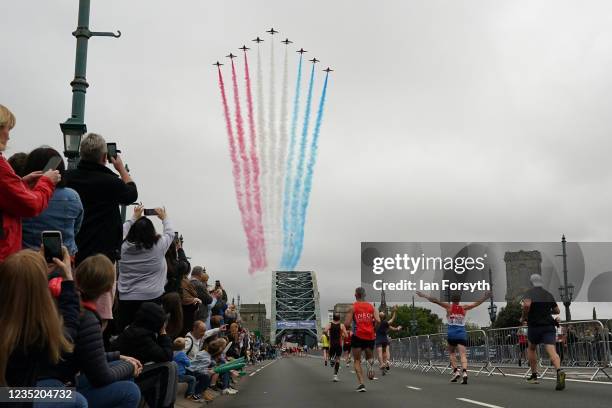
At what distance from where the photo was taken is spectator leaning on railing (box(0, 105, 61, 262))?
4199mm

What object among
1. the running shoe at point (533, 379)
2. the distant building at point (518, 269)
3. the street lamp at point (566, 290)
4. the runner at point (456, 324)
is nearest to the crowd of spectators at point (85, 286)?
the running shoe at point (533, 379)

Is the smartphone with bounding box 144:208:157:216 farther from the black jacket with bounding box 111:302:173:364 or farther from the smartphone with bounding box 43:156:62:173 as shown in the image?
the smartphone with bounding box 43:156:62:173

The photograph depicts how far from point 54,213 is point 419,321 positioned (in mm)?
160258

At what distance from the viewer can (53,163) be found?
4973 millimetres

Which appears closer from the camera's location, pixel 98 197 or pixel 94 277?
pixel 94 277

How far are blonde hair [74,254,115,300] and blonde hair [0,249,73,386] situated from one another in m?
1.01

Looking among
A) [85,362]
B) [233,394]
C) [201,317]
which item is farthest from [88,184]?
[233,394]

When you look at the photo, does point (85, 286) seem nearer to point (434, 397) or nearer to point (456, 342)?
point (434, 397)

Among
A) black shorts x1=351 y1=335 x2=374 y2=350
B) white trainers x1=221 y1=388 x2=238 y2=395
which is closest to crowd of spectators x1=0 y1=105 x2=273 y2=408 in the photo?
white trainers x1=221 y1=388 x2=238 y2=395

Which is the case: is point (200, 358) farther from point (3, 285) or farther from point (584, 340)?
point (584, 340)

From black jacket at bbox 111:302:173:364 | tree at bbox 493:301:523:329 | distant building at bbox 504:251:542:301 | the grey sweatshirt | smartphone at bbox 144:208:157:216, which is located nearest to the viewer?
black jacket at bbox 111:302:173:364

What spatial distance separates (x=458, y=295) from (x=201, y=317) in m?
6.40

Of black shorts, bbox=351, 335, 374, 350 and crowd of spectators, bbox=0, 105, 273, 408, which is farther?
black shorts, bbox=351, 335, 374, 350

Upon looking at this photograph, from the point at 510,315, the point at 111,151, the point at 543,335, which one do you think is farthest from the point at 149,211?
the point at 510,315
